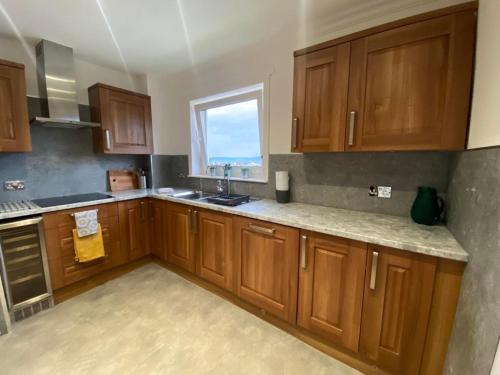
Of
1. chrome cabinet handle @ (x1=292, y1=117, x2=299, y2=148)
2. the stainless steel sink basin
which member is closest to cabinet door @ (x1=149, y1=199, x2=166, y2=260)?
the stainless steel sink basin

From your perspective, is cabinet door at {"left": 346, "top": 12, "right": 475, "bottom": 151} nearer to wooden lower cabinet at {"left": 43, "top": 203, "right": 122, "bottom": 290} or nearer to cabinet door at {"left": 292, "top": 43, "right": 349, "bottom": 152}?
cabinet door at {"left": 292, "top": 43, "right": 349, "bottom": 152}

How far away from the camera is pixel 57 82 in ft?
7.39

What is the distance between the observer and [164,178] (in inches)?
130

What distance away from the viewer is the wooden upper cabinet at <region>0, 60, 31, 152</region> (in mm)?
1854

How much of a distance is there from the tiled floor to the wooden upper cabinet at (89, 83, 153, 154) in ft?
5.64

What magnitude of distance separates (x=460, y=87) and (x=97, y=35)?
9.54ft

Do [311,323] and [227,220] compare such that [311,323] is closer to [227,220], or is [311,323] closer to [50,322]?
[227,220]

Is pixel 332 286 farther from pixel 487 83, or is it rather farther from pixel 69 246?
pixel 69 246

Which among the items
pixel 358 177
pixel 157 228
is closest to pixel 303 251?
pixel 358 177

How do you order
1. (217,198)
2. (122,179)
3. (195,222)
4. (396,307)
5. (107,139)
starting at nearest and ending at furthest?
(396,307) → (195,222) → (217,198) → (107,139) → (122,179)

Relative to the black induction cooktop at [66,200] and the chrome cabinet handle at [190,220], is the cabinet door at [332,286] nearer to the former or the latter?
the chrome cabinet handle at [190,220]

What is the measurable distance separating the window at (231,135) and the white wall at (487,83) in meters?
1.54

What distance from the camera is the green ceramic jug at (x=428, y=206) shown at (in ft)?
4.60

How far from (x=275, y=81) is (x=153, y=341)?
2468 millimetres
